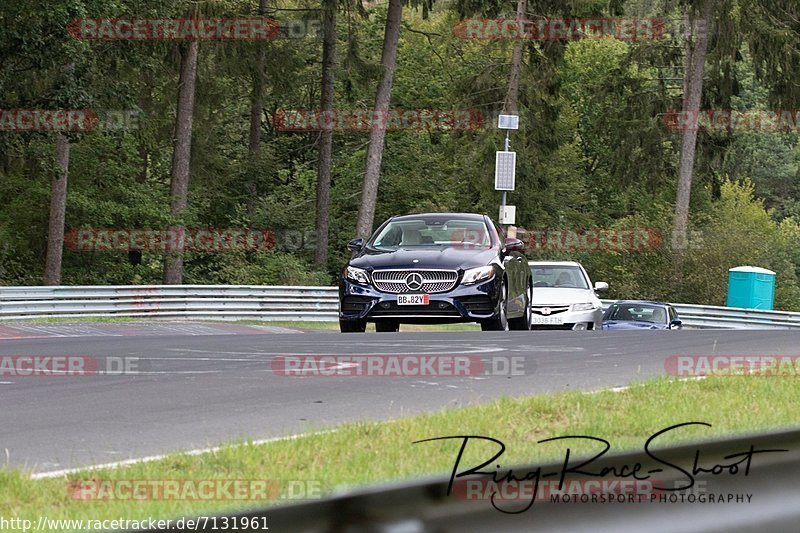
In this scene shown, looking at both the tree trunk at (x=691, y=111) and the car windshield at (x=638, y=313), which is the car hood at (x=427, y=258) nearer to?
the car windshield at (x=638, y=313)

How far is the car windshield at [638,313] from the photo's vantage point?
3094 cm

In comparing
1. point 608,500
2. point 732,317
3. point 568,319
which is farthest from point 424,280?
point 732,317

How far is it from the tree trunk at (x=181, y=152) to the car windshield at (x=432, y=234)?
23.7 m

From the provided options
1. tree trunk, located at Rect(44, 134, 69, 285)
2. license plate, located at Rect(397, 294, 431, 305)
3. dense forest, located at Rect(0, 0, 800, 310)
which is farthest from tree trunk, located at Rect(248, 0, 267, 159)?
license plate, located at Rect(397, 294, 431, 305)

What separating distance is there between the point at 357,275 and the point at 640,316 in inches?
600

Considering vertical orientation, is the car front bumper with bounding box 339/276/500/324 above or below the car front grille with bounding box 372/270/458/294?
below

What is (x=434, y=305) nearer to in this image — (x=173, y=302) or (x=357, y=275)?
(x=357, y=275)

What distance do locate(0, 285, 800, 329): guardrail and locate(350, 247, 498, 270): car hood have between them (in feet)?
37.9

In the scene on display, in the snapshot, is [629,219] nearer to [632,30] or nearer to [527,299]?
[632,30]

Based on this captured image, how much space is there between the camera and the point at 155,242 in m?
42.2

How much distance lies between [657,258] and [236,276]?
15.6 meters

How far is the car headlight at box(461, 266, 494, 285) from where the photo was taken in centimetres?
1689

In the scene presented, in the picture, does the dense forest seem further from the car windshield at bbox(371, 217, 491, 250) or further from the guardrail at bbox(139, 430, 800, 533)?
the guardrail at bbox(139, 430, 800, 533)

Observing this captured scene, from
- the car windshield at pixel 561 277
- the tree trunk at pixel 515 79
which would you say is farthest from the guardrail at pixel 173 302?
the tree trunk at pixel 515 79
